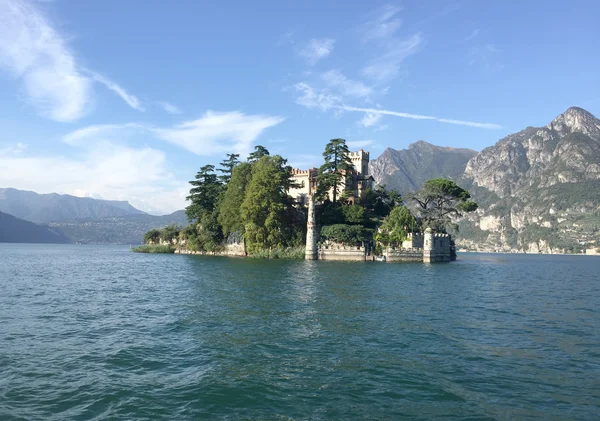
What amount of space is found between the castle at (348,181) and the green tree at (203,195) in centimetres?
1588

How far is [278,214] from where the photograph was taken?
74688 mm

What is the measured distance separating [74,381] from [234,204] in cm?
6753

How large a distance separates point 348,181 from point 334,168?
548 centimetres

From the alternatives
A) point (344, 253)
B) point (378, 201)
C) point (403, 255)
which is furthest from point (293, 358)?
point (378, 201)

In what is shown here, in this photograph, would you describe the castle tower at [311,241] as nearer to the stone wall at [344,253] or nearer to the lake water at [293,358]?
the stone wall at [344,253]

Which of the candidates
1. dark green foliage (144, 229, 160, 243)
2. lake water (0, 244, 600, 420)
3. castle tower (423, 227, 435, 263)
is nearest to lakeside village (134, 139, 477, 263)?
castle tower (423, 227, 435, 263)

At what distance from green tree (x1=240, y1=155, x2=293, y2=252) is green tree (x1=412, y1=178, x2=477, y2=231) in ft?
82.2

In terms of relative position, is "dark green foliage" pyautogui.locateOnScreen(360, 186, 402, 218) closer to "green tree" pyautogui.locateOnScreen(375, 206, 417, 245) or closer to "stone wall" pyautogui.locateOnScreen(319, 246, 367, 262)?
"green tree" pyautogui.locateOnScreen(375, 206, 417, 245)

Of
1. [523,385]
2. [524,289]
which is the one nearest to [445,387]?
[523,385]

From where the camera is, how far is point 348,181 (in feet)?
283

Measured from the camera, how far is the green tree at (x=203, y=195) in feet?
300

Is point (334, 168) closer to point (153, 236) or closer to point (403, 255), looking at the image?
point (403, 255)

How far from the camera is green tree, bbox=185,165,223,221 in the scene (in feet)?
300

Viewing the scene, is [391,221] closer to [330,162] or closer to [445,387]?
[330,162]
